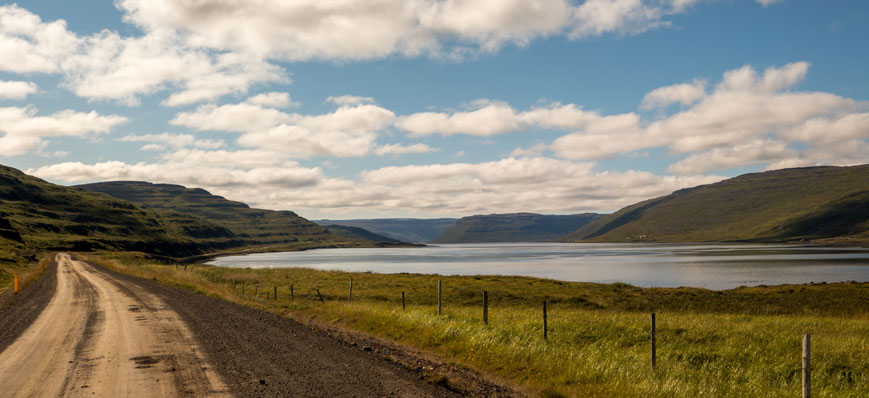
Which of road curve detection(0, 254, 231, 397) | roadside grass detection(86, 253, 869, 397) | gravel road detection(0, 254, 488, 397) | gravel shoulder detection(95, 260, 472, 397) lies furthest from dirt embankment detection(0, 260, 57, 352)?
roadside grass detection(86, 253, 869, 397)

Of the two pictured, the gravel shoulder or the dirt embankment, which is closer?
the gravel shoulder

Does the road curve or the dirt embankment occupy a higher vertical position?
the road curve

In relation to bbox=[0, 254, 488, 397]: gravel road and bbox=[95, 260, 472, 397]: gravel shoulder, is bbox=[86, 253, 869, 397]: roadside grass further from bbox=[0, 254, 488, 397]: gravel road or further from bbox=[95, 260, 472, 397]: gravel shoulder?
bbox=[0, 254, 488, 397]: gravel road

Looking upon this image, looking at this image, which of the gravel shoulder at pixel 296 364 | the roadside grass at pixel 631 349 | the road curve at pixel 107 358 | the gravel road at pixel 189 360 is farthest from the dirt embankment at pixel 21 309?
the roadside grass at pixel 631 349

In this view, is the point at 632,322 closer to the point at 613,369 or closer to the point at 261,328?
the point at 613,369

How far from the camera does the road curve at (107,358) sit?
1311cm

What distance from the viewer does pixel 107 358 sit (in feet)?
55.0

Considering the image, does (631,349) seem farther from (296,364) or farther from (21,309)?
(21,309)

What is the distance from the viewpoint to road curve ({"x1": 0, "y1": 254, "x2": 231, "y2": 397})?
43.0 feet

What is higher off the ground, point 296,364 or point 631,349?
point 296,364

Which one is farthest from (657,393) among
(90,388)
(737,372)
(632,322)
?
(632,322)

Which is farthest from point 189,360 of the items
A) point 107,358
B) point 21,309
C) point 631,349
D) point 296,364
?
point 21,309

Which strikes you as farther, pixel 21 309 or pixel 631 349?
pixel 21 309

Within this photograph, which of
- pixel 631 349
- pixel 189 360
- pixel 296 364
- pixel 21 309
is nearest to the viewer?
pixel 296 364
